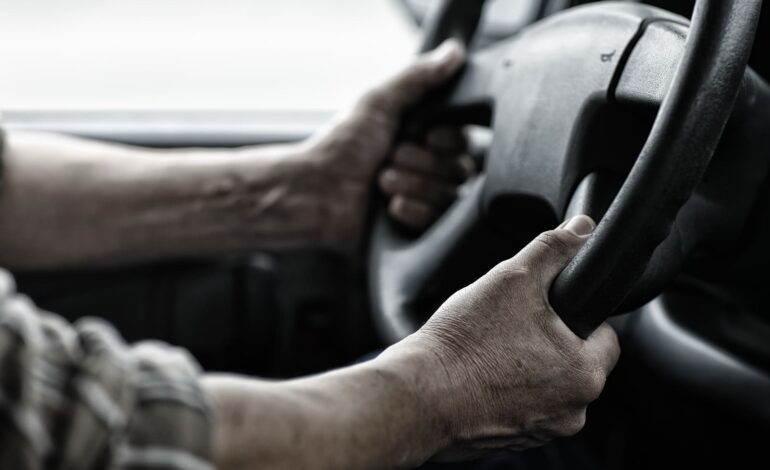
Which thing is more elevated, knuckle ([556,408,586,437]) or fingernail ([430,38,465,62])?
fingernail ([430,38,465,62])

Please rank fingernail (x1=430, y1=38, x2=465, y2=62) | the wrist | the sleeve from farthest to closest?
fingernail (x1=430, y1=38, x2=465, y2=62)
the wrist
the sleeve

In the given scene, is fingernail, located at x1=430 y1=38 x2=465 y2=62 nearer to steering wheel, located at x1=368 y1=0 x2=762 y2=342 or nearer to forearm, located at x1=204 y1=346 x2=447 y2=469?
steering wheel, located at x1=368 y1=0 x2=762 y2=342

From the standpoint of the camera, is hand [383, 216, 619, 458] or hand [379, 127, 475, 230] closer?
hand [383, 216, 619, 458]

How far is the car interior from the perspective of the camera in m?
0.48

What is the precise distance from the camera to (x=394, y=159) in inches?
40.0

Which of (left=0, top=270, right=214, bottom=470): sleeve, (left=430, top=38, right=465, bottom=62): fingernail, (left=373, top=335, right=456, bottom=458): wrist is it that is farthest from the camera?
(left=430, top=38, right=465, bottom=62): fingernail

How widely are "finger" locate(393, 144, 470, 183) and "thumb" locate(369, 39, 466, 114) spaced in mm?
46

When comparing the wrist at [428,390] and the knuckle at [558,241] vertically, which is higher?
the knuckle at [558,241]

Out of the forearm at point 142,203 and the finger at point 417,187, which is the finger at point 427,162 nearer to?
the finger at point 417,187

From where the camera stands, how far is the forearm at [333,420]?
0.47 metres

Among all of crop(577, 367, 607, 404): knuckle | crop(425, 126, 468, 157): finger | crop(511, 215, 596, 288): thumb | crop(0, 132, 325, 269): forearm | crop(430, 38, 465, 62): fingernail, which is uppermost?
crop(511, 215, 596, 288): thumb

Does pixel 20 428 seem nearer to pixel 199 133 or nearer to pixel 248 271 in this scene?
pixel 248 271

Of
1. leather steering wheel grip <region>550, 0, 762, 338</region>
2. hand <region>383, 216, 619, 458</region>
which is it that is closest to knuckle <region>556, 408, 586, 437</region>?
hand <region>383, 216, 619, 458</region>

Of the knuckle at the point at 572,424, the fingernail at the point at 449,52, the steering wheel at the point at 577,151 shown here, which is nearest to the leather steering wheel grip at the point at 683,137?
the steering wheel at the point at 577,151
